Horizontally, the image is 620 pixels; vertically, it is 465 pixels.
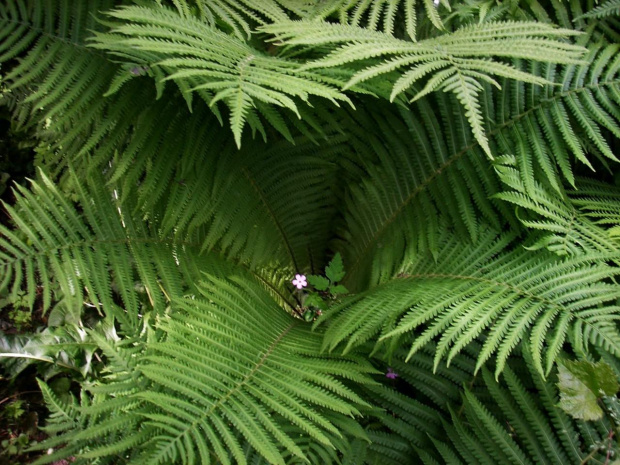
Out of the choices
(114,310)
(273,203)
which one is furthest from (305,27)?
(114,310)

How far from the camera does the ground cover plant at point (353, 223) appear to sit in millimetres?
900

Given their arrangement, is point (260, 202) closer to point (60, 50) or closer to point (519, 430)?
point (60, 50)

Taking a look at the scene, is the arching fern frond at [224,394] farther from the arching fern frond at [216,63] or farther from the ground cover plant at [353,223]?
the arching fern frond at [216,63]

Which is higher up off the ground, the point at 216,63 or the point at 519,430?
the point at 216,63

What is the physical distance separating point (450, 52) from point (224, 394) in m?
0.78

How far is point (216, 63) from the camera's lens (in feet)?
2.99

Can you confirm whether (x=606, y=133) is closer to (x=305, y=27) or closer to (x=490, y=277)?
(x=490, y=277)

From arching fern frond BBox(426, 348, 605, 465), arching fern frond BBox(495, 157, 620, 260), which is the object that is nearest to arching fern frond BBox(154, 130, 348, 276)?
arching fern frond BBox(495, 157, 620, 260)

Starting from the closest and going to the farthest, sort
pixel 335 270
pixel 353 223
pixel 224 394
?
pixel 224 394, pixel 335 270, pixel 353 223

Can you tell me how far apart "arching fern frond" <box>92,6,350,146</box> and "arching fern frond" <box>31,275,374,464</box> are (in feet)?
1.46

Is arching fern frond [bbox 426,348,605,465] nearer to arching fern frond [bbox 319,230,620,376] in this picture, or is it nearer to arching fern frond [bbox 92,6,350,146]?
arching fern frond [bbox 319,230,620,376]

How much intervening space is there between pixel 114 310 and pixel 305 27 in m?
0.77

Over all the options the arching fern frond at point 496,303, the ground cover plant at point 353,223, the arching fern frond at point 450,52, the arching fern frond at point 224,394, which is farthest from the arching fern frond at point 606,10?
the arching fern frond at point 224,394

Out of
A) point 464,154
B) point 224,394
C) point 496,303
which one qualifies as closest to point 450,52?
point 464,154
